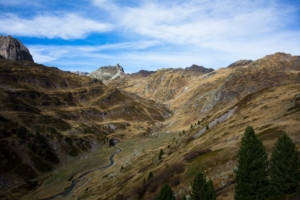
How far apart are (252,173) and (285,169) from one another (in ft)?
11.4

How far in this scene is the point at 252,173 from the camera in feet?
85.6

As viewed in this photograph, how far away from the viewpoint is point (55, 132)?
170625 mm

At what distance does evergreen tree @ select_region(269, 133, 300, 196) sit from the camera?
954 inches

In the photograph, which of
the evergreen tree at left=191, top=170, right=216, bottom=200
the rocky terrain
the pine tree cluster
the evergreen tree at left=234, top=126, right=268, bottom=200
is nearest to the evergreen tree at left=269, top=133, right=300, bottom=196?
the pine tree cluster

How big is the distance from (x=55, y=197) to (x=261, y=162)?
3551 inches

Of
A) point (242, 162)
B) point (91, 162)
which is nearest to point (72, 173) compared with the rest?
point (91, 162)

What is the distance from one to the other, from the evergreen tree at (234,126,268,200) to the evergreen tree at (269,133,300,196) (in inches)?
42.5

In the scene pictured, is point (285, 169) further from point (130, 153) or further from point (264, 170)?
point (130, 153)

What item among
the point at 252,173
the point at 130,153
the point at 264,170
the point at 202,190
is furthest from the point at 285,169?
the point at 130,153

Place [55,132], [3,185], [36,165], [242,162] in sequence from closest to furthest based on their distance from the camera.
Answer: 1. [242,162]
2. [3,185]
3. [36,165]
4. [55,132]

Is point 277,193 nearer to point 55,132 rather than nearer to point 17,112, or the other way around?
point 55,132

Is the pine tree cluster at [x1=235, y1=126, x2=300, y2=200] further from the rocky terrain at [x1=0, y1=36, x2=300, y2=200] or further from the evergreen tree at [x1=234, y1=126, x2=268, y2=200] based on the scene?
the rocky terrain at [x1=0, y1=36, x2=300, y2=200]

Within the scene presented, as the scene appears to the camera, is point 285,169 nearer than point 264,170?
Yes

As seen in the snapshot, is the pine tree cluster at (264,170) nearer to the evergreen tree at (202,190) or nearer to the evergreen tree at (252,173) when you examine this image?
the evergreen tree at (252,173)
